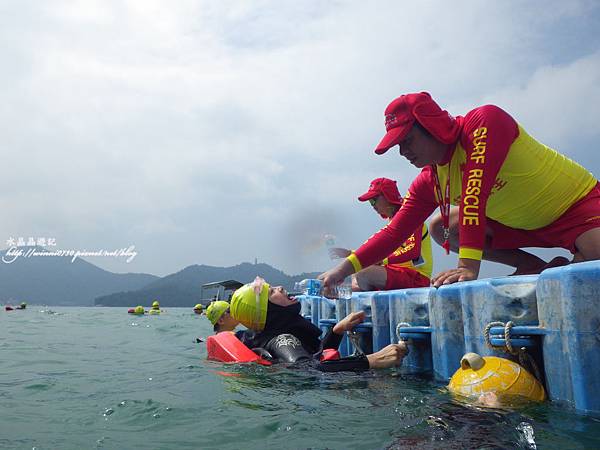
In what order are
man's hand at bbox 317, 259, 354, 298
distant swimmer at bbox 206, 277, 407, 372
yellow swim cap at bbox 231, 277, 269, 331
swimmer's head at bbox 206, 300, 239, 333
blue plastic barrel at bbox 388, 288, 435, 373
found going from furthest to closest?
swimmer's head at bbox 206, 300, 239, 333
yellow swim cap at bbox 231, 277, 269, 331
distant swimmer at bbox 206, 277, 407, 372
man's hand at bbox 317, 259, 354, 298
blue plastic barrel at bbox 388, 288, 435, 373

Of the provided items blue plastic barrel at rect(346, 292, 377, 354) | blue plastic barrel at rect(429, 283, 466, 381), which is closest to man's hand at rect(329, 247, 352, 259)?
blue plastic barrel at rect(346, 292, 377, 354)

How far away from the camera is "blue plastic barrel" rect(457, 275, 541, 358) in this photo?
117 inches

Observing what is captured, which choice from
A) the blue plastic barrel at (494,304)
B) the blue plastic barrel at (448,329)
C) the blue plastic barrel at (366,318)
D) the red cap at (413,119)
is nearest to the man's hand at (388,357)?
the blue plastic barrel at (448,329)

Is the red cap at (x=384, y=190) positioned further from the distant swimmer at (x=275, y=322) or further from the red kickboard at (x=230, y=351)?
the red kickboard at (x=230, y=351)

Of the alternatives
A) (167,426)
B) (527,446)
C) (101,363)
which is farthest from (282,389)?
(101,363)

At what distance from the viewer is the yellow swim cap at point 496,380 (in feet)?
9.00

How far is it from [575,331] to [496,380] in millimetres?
530

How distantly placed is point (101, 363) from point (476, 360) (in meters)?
5.07

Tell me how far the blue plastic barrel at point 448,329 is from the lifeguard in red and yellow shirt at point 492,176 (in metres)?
0.19

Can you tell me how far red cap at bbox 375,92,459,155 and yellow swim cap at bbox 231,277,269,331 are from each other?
2.59 metres

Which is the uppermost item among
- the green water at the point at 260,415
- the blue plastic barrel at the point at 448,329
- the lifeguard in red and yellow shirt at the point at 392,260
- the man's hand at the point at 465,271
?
the lifeguard in red and yellow shirt at the point at 392,260

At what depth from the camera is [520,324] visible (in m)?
3.00

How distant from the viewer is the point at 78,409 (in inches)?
133

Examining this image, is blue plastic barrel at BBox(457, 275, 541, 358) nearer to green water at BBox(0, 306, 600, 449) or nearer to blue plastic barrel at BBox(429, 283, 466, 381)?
blue plastic barrel at BBox(429, 283, 466, 381)
